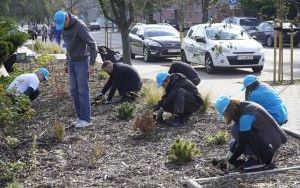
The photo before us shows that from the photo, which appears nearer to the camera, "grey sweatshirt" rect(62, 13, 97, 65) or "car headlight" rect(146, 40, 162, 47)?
"grey sweatshirt" rect(62, 13, 97, 65)

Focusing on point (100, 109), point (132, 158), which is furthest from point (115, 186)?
point (100, 109)

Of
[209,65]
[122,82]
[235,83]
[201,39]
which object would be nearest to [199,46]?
[201,39]

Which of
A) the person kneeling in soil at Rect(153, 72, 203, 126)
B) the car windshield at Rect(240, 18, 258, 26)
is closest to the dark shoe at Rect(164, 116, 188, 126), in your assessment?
the person kneeling in soil at Rect(153, 72, 203, 126)

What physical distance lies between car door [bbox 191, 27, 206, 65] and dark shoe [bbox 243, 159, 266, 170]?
39.2 feet

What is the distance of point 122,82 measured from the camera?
35.3 ft

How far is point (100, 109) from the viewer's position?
10.3 m

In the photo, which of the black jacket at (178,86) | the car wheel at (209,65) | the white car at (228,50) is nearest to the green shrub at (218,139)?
the black jacket at (178,86)

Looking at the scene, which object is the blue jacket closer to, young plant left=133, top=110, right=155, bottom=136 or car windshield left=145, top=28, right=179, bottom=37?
young plant left=133, top=110, right=155, bottom=136

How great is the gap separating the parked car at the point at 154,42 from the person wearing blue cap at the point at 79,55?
14238 millimetres

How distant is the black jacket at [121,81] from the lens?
10.6 m

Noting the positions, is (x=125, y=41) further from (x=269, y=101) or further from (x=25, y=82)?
(x=269, y=101)

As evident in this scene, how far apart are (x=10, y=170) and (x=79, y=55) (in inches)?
117

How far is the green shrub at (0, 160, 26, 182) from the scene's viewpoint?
6039 mm

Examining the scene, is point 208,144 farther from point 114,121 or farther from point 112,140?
point 114,121
